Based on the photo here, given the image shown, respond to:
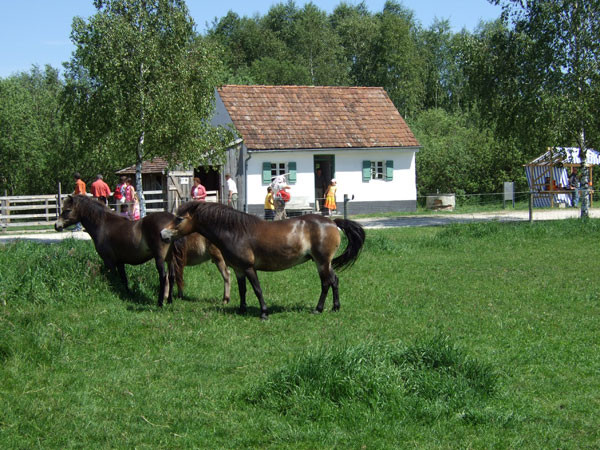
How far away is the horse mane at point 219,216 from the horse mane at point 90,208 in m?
1.84

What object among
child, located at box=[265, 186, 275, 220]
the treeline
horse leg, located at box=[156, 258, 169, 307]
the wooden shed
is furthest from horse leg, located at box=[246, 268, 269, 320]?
the wooden shed

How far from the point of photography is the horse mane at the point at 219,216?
10047 mm

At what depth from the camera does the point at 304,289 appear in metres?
12.1

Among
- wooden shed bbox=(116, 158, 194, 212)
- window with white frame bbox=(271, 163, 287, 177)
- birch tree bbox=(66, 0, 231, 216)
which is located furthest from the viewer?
window with white frame bbox=(271, 163, 287, 177)

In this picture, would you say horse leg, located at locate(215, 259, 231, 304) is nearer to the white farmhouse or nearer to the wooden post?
the wooden post

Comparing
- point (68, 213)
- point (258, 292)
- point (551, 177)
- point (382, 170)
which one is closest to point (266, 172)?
point (382, 170)

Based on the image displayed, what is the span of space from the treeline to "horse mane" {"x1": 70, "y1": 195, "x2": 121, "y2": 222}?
8.37 m

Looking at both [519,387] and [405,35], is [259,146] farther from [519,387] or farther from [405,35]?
[405,35]

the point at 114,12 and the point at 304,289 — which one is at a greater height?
the point at 114,12

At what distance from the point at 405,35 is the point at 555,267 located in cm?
4804

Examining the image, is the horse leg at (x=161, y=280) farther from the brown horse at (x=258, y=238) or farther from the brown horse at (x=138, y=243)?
the brown horse at (x=258, y=238)

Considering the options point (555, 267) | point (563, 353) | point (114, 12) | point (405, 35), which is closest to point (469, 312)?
point (563, 353)

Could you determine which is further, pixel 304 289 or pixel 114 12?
pixel 114 12

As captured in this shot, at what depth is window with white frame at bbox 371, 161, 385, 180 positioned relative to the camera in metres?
35.5
